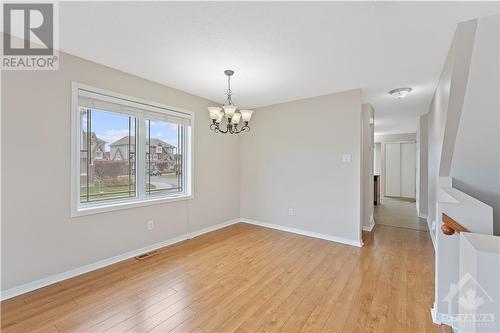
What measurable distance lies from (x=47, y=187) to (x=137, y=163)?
109 centimetres

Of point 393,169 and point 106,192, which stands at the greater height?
point 393,169

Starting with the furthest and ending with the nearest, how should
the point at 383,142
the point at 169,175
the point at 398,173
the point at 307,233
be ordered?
the point at 383,142 → the point at 398,173 → the point at 307,233 → the point at 169,175

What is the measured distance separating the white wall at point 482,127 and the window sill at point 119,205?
3.83 m

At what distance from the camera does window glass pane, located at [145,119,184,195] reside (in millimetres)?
3487

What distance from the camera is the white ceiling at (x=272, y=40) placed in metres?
1.78

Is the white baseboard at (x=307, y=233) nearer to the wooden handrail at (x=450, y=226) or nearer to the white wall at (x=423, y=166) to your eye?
the wooden handrail at (x=450, y=226)

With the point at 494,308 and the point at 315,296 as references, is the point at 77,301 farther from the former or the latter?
the point at 494,308

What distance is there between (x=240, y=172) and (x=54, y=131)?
3.29 meters

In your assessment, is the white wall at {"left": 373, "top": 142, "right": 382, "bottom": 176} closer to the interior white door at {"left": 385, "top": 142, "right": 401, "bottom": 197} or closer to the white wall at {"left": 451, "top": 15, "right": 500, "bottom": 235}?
the interior white door at {"left": 385, "top": 142, "right": 401, "bottom": 197}

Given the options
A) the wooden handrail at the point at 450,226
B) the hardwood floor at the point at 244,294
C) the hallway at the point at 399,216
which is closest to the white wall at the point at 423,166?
the hallway at the point at 399,216

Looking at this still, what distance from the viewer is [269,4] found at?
1723 mm

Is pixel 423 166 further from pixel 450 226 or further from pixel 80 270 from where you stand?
pixel 80 270

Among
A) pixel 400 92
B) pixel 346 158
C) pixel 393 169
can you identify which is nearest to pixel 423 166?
pixel 400 92

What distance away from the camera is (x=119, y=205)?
2.98 m
